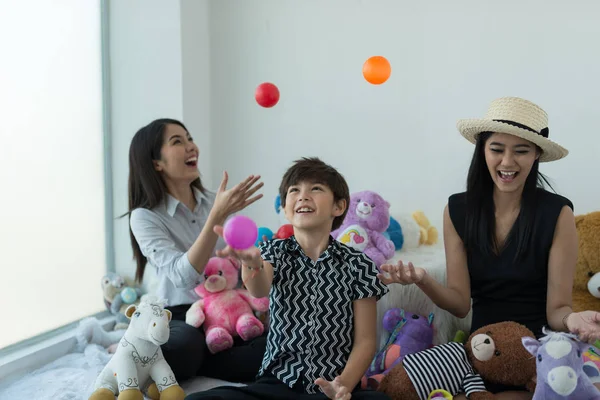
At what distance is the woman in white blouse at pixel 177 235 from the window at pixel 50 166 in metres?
0.51

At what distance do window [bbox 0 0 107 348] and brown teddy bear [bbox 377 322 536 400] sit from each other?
131cm

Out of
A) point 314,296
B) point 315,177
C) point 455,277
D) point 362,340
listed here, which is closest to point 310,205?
point 315,177

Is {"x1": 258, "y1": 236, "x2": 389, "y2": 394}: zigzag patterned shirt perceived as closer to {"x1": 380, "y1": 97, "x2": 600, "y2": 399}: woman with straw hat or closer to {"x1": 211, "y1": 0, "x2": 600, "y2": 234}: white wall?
{"x1": 380, "y1": 97, "x2": 600, "y2": 399}: woman with straw hat

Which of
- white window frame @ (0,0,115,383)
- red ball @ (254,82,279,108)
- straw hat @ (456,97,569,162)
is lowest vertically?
white window frame @ (0,0,115,383)

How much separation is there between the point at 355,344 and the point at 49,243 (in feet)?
4.45

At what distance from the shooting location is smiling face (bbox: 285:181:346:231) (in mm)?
1219

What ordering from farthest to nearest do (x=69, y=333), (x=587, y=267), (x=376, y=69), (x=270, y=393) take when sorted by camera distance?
1. (x=69, y=333)
2. (x=376, y=69)
3. (x=587, y=267)
4. (x=270, y=393)

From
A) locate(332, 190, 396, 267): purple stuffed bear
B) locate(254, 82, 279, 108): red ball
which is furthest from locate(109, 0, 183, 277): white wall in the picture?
locate(332, 190, 396, 267): purple stuffed bear

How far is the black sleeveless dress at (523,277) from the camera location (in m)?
1.37

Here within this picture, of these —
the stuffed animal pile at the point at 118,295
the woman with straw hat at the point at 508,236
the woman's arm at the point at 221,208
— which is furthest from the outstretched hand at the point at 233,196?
the stuffed animal pile at the point at 118,295

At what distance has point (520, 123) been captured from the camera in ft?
4.36

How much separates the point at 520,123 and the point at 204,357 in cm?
103

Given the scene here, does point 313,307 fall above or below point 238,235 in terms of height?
below

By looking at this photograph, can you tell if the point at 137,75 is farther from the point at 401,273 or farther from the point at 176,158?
the point at 401,273
